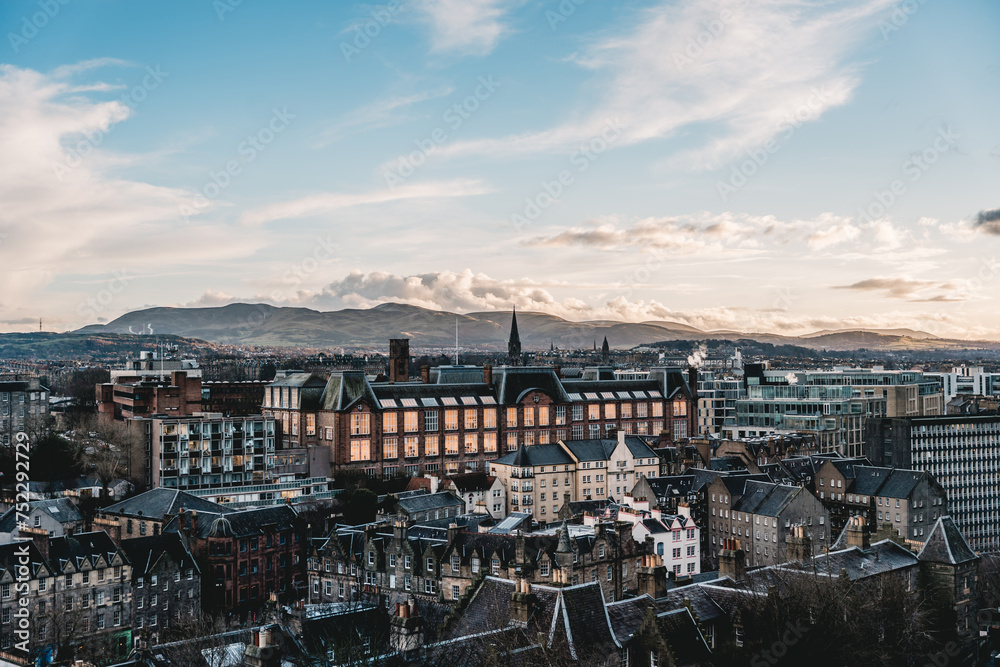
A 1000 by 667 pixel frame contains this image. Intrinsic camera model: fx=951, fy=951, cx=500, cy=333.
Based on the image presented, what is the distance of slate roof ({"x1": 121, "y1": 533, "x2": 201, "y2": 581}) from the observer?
73.2 m

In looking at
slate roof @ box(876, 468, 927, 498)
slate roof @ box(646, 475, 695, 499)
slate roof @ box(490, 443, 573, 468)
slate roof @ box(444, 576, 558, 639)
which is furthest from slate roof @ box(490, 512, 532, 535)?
slate roof @ box(876, 468, 927, 498)

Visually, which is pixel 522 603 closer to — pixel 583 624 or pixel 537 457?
pixel 583 624

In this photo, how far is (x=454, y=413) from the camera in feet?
429

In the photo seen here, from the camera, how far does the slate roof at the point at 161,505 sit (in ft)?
285

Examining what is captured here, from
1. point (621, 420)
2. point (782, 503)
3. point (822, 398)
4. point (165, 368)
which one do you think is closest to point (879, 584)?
point (782, 503)

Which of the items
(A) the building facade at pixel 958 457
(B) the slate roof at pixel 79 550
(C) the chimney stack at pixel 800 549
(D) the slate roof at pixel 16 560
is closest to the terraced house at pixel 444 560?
(C) the chimney stack at pixel 800 549

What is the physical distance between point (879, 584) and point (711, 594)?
48.1 feet

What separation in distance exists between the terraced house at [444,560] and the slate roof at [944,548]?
20.4 metres

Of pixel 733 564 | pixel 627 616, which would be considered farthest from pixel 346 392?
pixel 627 616

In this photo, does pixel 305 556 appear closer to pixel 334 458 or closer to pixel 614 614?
pixel 334 458

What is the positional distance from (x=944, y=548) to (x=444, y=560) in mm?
34977

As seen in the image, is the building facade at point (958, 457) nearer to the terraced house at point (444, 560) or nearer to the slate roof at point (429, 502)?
the slate roof at point (429, 502)

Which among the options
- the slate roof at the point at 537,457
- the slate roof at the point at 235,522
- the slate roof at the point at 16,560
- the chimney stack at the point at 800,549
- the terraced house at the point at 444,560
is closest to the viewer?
the chimney stack at the point at 800,549

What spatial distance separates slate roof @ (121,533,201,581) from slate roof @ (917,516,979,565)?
55.0 m
